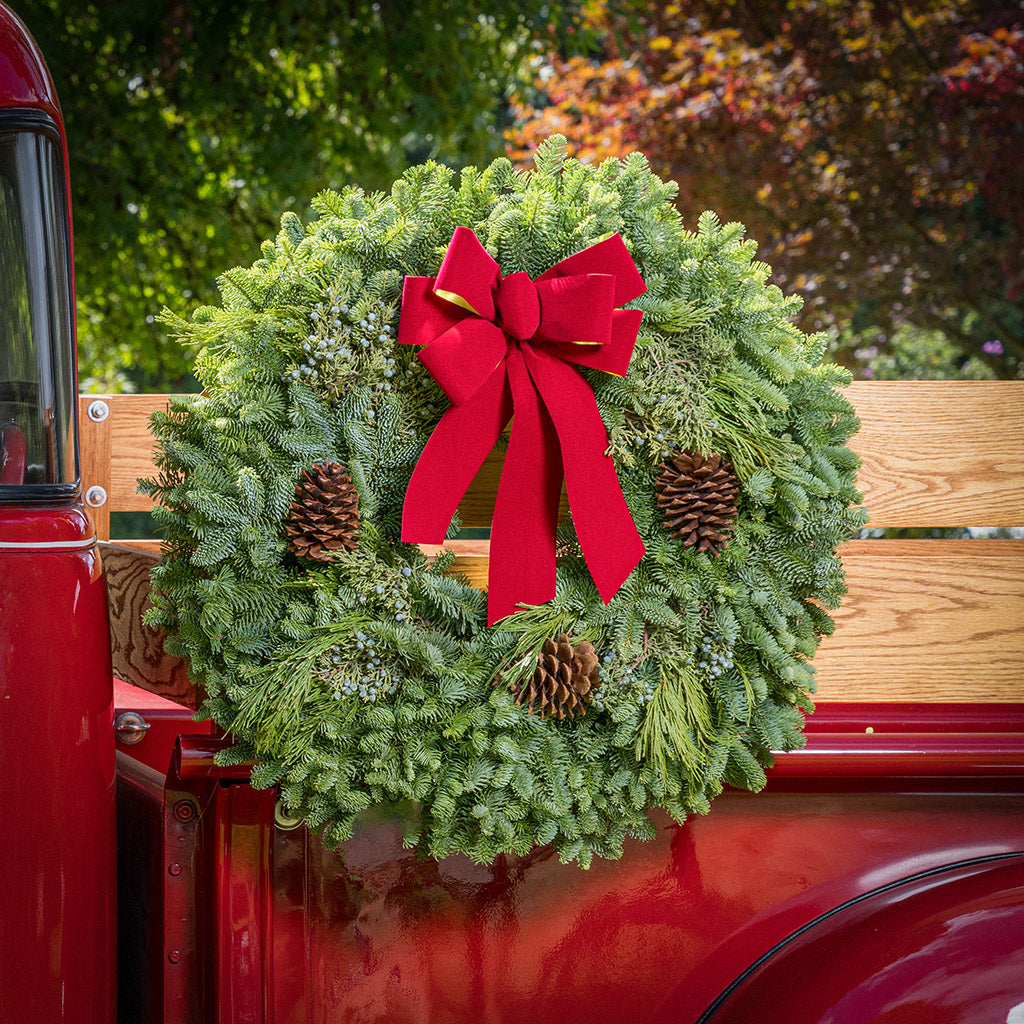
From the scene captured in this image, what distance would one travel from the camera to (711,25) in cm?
449

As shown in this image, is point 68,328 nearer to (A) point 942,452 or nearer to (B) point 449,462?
(B) point 449,462

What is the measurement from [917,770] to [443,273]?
2.45 ft

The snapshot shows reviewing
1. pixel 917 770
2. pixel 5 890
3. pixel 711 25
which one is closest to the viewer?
pixel 5 890

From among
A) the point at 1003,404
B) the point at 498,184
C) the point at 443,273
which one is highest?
the point at 498,184

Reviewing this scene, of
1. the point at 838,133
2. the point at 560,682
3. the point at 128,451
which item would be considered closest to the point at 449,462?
the point at 560,682

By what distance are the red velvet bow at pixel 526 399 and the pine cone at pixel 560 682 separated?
60 mm

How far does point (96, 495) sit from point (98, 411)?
134 mm

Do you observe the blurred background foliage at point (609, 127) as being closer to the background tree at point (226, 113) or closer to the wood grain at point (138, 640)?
the background tree at point (226, 113)

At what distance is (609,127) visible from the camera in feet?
14.9

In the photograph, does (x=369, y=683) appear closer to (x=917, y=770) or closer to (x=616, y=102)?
(x=917, y=770)

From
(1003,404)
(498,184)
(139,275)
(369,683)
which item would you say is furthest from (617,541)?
(139,275)

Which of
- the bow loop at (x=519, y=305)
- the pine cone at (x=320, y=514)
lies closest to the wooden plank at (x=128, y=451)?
the pine cone at (x=320, y=514)

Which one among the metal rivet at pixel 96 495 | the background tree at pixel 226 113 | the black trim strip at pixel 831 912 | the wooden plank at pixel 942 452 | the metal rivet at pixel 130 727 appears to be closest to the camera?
the black trim strip at pixel 831 912

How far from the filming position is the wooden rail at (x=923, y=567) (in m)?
1.20
